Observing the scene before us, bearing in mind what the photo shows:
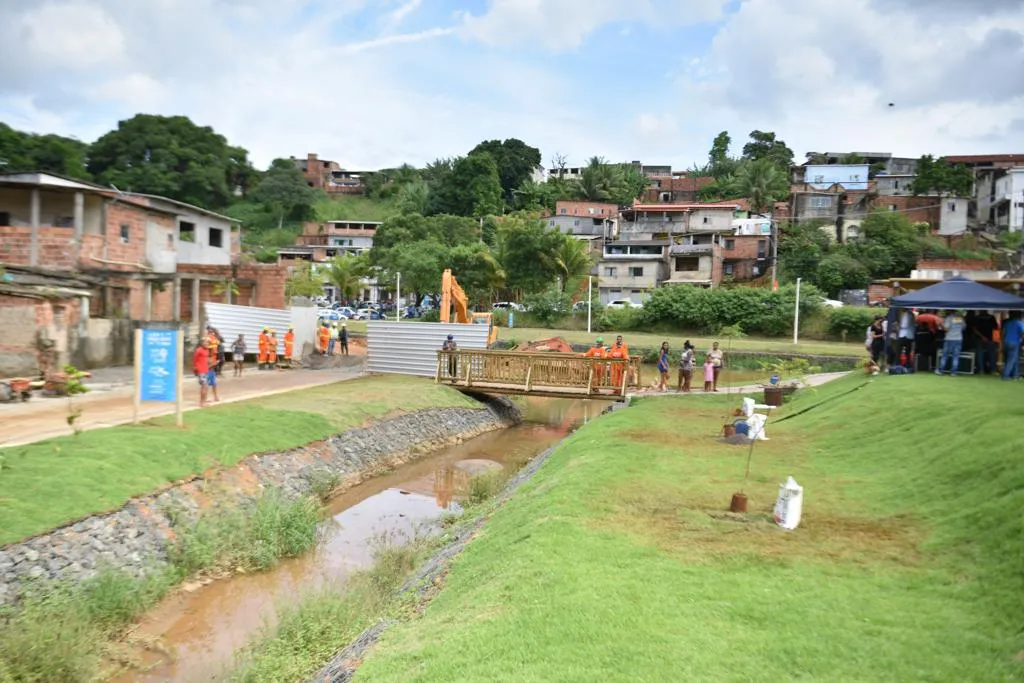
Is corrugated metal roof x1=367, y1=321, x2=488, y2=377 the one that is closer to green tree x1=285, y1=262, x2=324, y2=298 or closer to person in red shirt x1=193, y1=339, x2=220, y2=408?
person in red shirt x1=193, y1=339, x2=220, y2=408

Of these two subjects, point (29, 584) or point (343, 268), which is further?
point (343, 268)

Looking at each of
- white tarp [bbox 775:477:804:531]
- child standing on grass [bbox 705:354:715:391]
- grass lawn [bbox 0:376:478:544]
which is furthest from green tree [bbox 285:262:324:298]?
white tarp [bbox 775:477:804:531]

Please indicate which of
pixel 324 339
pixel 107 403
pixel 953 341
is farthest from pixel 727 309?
pixel 107 403

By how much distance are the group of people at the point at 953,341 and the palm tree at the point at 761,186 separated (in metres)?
59.2

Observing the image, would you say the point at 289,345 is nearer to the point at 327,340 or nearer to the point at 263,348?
the point at 263,348

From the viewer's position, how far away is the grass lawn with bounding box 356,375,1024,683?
5441mm

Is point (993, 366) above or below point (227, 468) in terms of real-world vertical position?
above

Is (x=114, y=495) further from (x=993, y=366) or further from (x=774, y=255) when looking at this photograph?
(x=774, y=255)

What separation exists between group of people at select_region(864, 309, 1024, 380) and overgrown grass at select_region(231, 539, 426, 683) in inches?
535

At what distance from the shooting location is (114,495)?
1142 cm

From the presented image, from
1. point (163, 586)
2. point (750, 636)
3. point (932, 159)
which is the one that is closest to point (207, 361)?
point (163, 586)

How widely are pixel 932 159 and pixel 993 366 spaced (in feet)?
212

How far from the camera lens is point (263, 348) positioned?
93.6 ft

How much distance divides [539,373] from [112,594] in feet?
51.6
